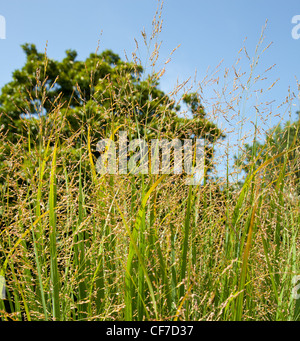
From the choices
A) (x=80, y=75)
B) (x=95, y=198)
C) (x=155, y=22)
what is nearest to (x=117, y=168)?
(x=95, y=198)

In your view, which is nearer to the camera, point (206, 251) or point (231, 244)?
point (231, 244)

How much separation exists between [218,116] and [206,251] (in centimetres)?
76

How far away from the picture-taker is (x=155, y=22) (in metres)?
1.59

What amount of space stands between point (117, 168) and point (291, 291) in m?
0.94

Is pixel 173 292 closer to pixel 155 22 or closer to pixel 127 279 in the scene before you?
pixel 127 279

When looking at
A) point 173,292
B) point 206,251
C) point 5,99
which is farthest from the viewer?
point 5,99

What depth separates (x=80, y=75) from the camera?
26.5ft
